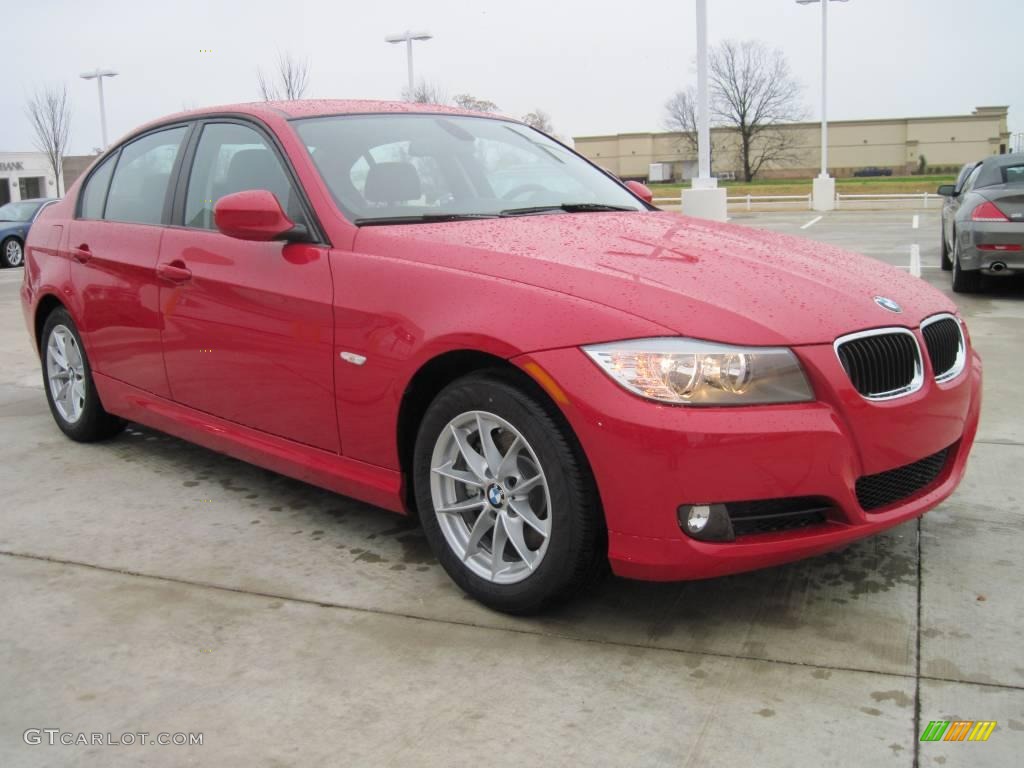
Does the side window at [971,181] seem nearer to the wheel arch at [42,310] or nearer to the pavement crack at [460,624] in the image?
the wheel arch at [42,310]

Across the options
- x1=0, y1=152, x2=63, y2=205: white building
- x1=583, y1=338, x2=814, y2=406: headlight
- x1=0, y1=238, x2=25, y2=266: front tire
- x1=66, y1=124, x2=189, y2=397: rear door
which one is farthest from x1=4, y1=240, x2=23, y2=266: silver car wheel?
x1=0, y1=152, x2=63, y2=205: white building

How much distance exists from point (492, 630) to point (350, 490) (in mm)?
808

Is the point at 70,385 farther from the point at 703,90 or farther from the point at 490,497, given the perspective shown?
the point at 703,90

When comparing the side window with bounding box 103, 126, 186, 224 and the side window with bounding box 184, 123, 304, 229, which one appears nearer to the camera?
the side window with bounding box 184, 123, 304, 229

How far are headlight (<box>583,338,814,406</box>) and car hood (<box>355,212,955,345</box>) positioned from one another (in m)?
0.04

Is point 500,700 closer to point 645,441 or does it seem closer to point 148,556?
point 645,441

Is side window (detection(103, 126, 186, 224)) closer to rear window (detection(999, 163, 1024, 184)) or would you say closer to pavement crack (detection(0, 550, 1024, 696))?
pavement crack (detection(0, 550, 1024, 696))

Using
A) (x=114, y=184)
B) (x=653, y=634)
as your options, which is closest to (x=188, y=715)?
(x=653, y=634)

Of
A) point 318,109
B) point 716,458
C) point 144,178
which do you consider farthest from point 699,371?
point 144,178

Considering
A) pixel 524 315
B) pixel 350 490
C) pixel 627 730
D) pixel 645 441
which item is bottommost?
pixel 627 730

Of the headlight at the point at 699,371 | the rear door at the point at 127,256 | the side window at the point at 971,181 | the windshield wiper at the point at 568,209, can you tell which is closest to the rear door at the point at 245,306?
the rear door at the point at 127,256

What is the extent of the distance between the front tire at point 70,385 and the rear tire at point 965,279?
7.98 metres

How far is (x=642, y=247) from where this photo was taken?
3439mm

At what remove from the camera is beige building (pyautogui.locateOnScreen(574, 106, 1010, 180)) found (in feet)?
252
